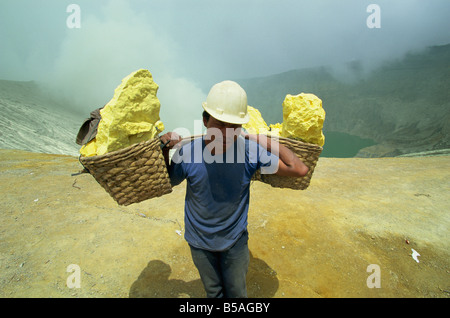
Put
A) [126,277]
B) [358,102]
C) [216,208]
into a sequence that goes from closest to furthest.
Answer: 1. [216,208]
2. [126,277]
3. [358,102]

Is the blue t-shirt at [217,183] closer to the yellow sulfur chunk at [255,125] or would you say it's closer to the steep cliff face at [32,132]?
the yellow sulfur chunk at [255,125]

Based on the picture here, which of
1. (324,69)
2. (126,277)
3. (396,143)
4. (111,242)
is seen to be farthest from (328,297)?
(324,69)

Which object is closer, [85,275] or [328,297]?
[328,297]

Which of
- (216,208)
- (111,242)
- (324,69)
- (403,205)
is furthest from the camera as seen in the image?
(324,69)

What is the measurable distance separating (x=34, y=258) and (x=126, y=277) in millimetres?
1471

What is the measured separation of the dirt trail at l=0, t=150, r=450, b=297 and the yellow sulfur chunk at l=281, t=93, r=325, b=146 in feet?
6.00

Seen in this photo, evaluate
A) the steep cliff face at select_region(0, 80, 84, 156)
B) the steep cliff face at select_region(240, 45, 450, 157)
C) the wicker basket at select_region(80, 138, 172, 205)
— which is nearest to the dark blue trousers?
the wicker basket at select_region(80, 138, 172, 205)

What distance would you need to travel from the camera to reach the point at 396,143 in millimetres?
29125

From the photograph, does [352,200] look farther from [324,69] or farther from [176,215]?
[324,69]

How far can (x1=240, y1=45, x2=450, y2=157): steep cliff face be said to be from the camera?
2844 centimetres

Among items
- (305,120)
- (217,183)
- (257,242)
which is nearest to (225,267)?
(217,183)

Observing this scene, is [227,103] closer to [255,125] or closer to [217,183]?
[217,183]

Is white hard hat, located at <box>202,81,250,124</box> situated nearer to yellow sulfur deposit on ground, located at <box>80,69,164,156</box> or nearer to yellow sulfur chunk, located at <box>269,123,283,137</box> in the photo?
yellow sulfur deposit on ground, located at <box>80,69,164,156</box>
